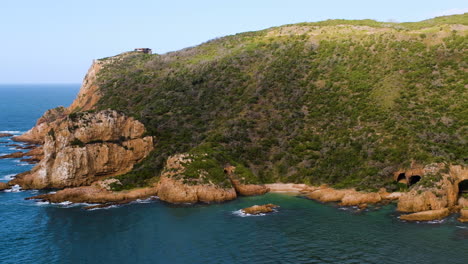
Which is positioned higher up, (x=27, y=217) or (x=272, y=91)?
(x=272, y=91)

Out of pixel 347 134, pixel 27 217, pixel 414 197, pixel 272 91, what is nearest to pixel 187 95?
pixel 272 91

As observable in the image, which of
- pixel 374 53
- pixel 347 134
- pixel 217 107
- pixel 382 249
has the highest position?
pixel 374 53

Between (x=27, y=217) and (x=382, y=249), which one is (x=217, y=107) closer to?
(x=27, y=217)

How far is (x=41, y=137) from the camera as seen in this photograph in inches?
4437

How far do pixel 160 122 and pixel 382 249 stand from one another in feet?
172

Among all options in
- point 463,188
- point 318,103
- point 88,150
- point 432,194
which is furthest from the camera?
point 318,103

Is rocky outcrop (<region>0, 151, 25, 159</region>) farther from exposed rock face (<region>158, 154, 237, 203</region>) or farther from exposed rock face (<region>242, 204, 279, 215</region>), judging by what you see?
exposed rock face (<region>242, 204, 279, 215</region>)

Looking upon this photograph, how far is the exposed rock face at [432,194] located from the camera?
176 ft

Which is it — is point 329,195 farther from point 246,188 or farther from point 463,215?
point 463,215

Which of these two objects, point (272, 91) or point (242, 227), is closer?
point (242, 227)

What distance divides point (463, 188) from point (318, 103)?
3204 centimetres

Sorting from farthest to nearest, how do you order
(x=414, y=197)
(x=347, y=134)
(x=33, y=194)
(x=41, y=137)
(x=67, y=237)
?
(x=41, y=137) < (x=347, y=134) < (x=33, y=194) < (x=414, y=197) < (x=67, y=237)

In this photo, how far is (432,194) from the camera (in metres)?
53.8

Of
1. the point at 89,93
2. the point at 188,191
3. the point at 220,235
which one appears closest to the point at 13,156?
the point at 89,93
